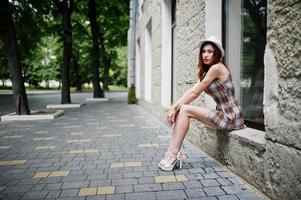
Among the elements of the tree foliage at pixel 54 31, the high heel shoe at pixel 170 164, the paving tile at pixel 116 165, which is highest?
the tree foliage at pixel 54 31

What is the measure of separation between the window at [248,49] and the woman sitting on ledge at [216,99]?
0.39 meters

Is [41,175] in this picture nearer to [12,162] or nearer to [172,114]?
[12,162]

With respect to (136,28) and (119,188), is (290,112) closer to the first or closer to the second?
(119,188)

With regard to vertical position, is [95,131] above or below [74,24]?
below

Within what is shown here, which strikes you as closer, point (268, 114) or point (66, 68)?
point (268, 114)

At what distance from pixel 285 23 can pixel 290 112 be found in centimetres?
71

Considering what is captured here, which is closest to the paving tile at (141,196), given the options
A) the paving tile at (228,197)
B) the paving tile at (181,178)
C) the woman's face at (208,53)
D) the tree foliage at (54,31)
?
the paving tile at (181,178)

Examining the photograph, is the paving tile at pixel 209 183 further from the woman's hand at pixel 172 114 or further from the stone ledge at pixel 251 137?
the woman's hand at pixel 172 114

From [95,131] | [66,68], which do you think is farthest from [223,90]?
[66,68]

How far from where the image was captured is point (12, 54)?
907cm

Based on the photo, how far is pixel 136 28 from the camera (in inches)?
610

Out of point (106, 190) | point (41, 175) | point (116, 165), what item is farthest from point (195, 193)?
point (41, 175)

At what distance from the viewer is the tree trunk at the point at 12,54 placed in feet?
29.1

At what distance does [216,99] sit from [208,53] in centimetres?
54
